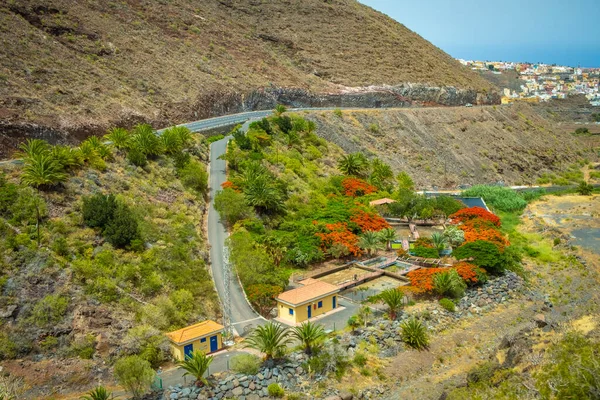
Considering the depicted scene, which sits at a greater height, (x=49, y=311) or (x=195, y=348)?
(x=49, y=311)

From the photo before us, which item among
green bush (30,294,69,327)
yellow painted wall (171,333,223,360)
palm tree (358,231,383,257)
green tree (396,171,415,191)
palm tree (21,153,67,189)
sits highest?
palm tree (21,153,67,189)

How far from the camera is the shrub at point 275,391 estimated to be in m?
19.2

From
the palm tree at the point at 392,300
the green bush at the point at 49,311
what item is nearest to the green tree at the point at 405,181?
the palm tree at the point at 392,300

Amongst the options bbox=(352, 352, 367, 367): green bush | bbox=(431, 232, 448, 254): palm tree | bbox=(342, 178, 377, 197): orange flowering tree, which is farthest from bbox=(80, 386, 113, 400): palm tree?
bbox=(342, 178, 377, 197): orange flowering tree

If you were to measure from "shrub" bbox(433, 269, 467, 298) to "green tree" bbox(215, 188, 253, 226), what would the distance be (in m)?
11.8

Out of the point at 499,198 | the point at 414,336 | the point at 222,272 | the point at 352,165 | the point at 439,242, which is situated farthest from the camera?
the point at 499,198

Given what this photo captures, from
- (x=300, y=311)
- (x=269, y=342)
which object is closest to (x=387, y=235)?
(x=300, y=311)

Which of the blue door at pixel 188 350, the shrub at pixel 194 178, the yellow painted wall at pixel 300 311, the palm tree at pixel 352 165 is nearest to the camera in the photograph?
the blue door at pixel 188 350

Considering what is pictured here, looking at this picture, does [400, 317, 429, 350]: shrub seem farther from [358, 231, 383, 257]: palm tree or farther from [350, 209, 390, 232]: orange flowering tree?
[350, 209, 390, 232]: orange flowering tree

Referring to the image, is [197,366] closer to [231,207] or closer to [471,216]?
[231,207]

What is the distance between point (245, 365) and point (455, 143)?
49.6m

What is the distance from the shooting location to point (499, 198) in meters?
52.0

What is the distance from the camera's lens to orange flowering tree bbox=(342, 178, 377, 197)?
4197 centimetres

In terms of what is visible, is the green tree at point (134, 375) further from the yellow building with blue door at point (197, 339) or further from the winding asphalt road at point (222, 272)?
the winding asphalt road at point (222, 272)
